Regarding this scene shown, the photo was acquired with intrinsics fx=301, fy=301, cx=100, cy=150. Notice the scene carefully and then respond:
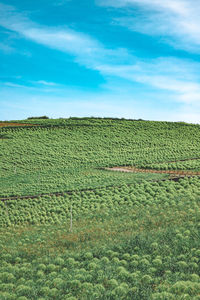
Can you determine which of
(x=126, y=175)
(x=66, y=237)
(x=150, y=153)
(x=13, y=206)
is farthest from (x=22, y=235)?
(x=150, y=153)

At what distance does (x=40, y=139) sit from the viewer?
59.4m

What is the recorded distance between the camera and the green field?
1193cm

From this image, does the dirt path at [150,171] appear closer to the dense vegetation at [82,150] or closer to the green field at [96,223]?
the green field at [96,223]

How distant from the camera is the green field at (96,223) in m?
11.9

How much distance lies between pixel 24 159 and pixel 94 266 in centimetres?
3691

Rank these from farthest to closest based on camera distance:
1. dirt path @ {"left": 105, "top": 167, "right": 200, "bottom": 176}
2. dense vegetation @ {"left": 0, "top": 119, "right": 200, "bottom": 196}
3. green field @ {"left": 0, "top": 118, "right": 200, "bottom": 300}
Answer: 1. dirt path @ {"left": 105, "top": 167, "right": 200, "bottom": 176}
2. dense vegetation @ {"left": 0, "top": 119, "right": 200, "bottom": 196}
3. green field @ {"left": 0, "top": 118, "right": 200, "bottom": 300}

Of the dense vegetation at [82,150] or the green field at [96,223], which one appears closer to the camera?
the green field at [96,223]

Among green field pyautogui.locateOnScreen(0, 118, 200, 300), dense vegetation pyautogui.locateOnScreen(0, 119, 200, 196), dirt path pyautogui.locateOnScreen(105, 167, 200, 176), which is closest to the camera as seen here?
green field pyautogui.locateOnScreen(0, 118, 200, 300)

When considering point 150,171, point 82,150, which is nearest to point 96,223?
point 150,171

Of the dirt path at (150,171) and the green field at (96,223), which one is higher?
the dirt path at (150,171)

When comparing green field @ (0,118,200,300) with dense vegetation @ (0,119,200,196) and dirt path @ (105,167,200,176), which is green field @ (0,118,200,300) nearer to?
dense vegetation @ (0,119,200,196)

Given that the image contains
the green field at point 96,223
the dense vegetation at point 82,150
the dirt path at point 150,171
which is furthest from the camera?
the dirt path at point 150,171

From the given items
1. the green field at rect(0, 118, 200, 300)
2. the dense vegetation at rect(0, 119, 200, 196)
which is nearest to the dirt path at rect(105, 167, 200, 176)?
the green field at rect(0, 118, 200, 300)

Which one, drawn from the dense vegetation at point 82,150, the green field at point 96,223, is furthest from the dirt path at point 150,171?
the dense vegetation at point 82,150
